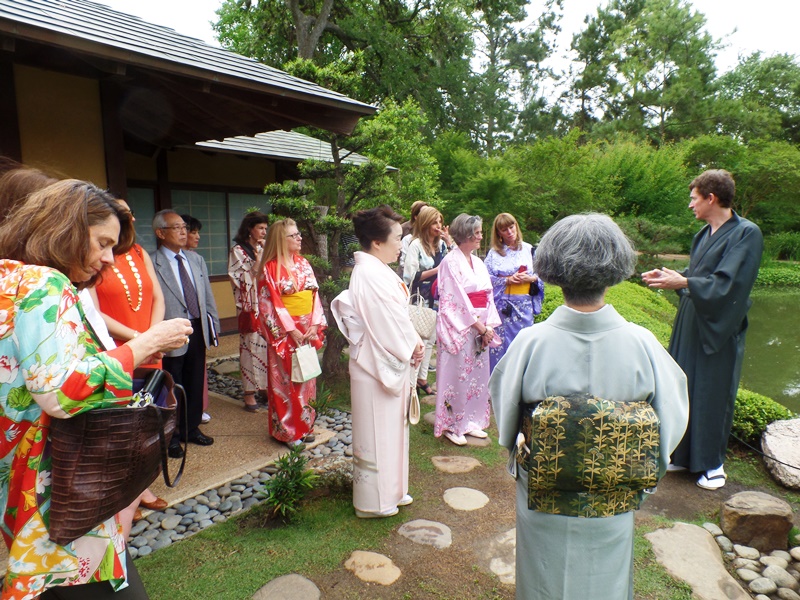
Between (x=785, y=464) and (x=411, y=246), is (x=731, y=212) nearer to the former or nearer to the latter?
(x=785, y=464)

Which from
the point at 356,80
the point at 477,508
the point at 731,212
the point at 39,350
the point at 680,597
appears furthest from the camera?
the point at 356,80

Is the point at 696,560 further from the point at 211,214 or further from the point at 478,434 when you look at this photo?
the point at 211,214

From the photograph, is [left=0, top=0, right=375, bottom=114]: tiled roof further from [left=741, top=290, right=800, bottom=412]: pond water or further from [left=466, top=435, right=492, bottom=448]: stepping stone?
[left=741, top=290, right=800, bottom=412]: pond water

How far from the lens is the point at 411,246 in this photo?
586 cm

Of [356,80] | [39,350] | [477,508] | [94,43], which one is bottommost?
[477,508]

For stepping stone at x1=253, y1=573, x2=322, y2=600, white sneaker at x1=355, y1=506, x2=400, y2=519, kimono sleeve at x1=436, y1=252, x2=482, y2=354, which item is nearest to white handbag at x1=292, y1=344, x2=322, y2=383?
kimono sleeve at x1=436, y1=252, x2=482, y2=354

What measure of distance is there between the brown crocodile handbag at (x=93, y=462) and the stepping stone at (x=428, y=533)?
1.99 meters

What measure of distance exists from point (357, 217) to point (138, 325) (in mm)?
1580

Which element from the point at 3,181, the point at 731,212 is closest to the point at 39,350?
the point at 3,181

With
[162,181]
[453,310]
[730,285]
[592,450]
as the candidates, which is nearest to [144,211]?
[162,181]

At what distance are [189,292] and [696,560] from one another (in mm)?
4106

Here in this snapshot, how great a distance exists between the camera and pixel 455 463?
421cm

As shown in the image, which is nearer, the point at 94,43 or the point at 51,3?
the point at 94,43

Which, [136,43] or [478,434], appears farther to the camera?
[478,434]
